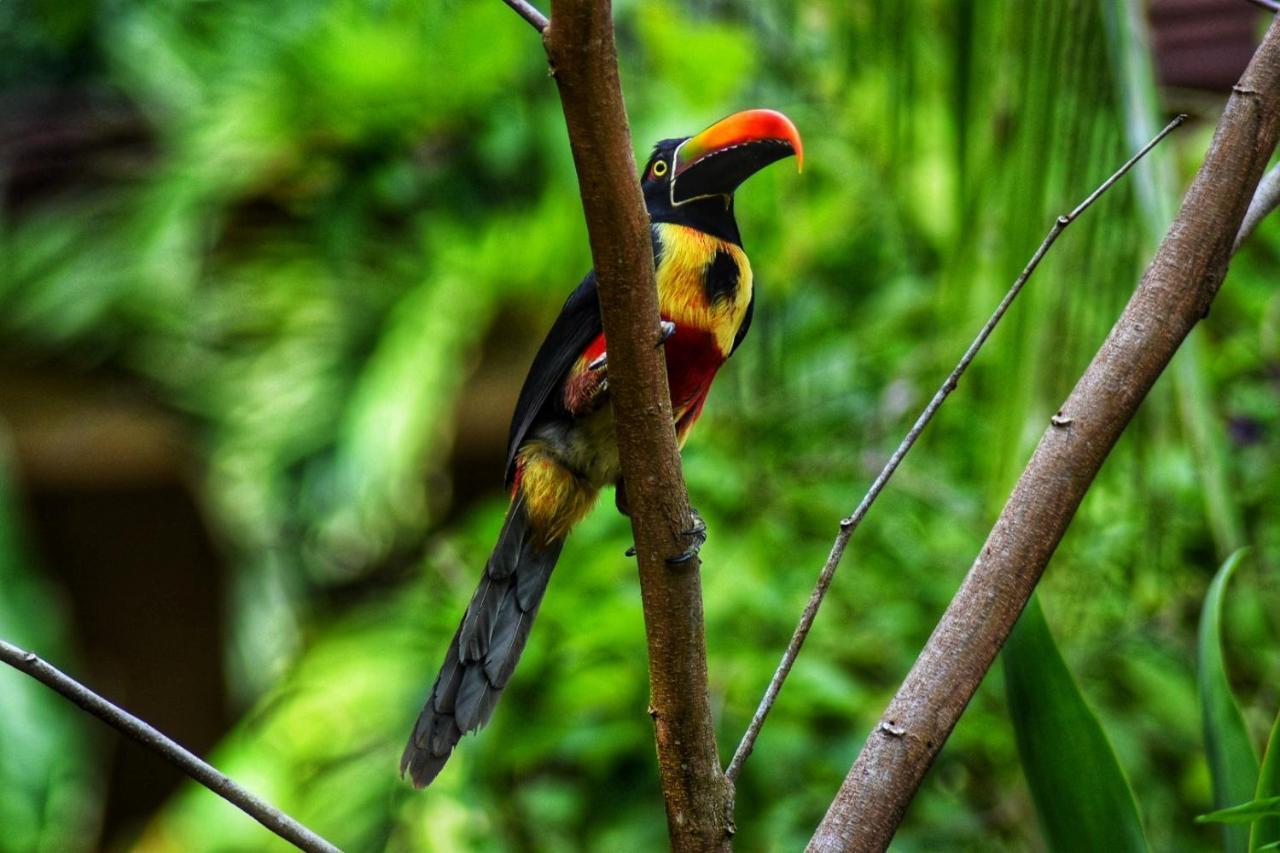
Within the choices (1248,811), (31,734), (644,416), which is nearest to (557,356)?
(644,416)

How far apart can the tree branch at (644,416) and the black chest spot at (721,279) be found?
463 mm

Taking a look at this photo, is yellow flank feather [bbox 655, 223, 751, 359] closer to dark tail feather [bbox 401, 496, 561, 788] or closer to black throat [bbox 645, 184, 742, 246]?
black throat [bbox 645, 184, 742, 246]

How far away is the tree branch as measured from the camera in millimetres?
799

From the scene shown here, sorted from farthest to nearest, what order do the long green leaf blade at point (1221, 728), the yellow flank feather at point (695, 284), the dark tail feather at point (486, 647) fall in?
the yellow flank feather at point (695, 284), the dark tail feather at point (486, 647), the long green leaf blade at point (1221, 728)

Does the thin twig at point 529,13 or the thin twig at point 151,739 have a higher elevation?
the thin twig at point 529,13

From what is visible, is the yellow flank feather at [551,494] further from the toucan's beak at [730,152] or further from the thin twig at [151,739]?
the thin twig at [151,739]

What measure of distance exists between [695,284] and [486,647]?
438 mm

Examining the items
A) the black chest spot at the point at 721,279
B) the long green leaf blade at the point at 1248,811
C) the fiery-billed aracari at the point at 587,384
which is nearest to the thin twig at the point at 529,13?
the fiery-billed aracari at the point at 587,384

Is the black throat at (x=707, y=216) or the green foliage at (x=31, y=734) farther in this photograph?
the green foliage at (x=31, y=734)

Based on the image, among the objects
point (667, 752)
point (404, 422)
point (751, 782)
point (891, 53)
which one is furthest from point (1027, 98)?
point (404, 422)

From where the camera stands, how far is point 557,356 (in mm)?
1454

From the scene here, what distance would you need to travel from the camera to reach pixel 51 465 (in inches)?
159

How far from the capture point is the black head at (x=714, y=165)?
1274 mm

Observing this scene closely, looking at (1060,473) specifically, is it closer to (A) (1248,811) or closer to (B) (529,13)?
(A) (1248,811)
